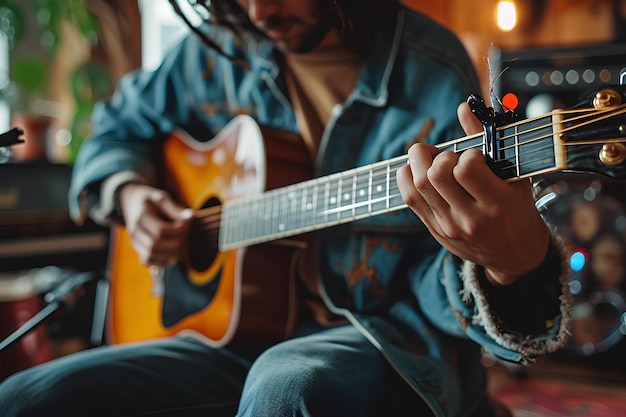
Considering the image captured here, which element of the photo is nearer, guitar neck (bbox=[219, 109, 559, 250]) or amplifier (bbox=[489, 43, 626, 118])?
guitar neck (bbox=[219, 109, 559, 250])

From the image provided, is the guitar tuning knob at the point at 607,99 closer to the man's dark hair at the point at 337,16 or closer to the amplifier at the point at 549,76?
the man's dark hair at the point at 337,16

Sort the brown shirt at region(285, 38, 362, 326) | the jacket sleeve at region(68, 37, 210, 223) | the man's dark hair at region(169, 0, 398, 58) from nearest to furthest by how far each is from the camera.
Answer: the man's dark hair at region(169, 0, 398, 58)
the brown shirt at region(285, 38, 362, 326)
the jacket sleeve at region(68, 37, 210, 223)

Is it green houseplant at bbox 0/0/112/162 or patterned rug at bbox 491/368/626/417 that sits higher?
green houseplant at bbox 0/0/112/162

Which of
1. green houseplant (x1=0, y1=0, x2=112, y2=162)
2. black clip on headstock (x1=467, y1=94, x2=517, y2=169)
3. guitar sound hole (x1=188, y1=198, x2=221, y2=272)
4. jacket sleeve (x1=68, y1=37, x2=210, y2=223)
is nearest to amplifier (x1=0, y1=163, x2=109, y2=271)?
green houseplant (x1=0, y1=0, x2=112, y2=162)

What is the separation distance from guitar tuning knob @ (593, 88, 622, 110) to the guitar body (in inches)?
17.4

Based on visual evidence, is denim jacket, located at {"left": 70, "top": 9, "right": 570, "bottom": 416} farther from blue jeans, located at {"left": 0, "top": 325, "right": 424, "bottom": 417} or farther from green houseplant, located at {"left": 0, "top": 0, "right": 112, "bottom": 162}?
green houseplant, located at {"left": 0, "top": 0, "right": 112, "bottom": 162}

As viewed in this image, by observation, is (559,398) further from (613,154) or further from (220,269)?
(613,154)

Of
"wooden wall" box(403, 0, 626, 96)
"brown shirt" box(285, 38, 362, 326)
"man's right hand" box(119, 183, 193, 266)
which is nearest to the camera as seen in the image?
"brown shirt" box(285, 38, 362, 326)

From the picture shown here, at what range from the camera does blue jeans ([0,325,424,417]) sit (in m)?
0.62

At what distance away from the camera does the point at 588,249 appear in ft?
5.38

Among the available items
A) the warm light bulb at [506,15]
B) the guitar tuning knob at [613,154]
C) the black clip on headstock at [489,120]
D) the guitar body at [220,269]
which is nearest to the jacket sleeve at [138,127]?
the guitar body at [220,269]

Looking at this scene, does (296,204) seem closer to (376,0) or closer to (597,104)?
(376,0)

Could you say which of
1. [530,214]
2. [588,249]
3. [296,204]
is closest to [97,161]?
[296,204]

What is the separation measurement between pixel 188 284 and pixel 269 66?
0.36m
